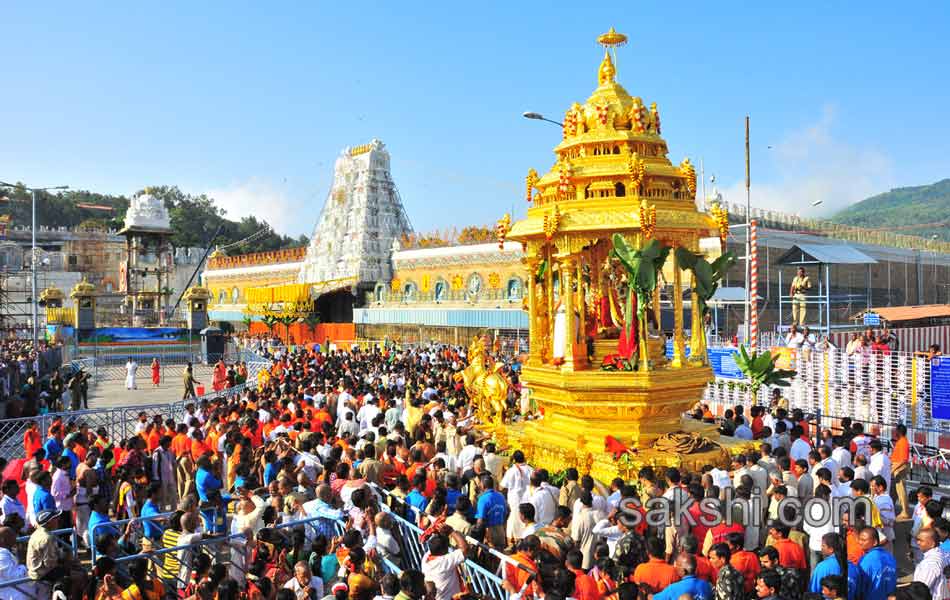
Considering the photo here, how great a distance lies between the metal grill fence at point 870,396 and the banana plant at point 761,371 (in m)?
0.38

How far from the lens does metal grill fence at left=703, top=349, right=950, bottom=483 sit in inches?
470

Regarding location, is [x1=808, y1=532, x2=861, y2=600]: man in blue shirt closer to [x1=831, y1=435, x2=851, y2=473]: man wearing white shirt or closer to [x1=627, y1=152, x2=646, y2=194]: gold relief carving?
[x1=831, y1=435, x2=851, y2=473]: man wearing white shirt

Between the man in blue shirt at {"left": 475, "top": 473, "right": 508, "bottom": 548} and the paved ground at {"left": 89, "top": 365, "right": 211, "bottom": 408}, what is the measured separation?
62.5 ft

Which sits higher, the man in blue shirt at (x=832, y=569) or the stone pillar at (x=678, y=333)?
the stone pillar at (x=678, y=333)

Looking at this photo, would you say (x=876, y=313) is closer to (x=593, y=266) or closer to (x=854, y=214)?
(x=593, y=266)

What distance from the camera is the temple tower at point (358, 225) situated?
4920 centimetres

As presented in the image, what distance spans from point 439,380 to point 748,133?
1239 centimetres

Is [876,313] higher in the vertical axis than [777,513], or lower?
higher

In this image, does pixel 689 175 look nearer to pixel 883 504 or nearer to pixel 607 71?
pixel 607 71

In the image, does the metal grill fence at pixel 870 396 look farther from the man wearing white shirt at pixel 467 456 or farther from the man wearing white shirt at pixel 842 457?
the man wearing white shirt at pixel 467 456

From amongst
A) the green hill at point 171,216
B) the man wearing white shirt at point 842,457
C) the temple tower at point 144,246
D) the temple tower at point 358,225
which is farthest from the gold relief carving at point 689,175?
the green hill at point 171,216

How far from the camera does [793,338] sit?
18578 mm

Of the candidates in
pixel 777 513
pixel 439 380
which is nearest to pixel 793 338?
pixel 439 380

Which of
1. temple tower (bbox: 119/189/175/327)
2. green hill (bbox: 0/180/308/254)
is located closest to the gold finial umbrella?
temple tower (bbox: 119/189/175/327)
